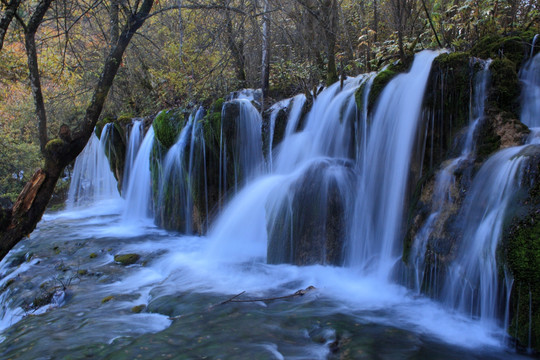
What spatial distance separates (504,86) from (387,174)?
1942 mm

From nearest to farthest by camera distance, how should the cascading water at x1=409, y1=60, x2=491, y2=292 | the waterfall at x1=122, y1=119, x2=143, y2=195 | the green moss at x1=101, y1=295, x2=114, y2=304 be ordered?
the cascading water at x1=409, y1=60, x2=491, y2=292
the green moss at x1=101, y1=295, x2=114, y2=304
the waterfall at x1=122, y1=119, x2=143, y2=195

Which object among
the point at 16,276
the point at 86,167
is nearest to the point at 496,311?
the point at 16,276

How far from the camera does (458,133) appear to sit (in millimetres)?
5203

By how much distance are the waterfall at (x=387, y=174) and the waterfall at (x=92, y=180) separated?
42.5ft

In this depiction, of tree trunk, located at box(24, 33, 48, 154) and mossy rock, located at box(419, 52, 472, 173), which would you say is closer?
tree trunk, located at box(24, 33, 48, 154)

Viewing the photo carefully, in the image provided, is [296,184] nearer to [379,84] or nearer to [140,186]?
[379,84]

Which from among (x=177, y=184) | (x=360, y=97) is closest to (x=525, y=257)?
(x=360, y=97)

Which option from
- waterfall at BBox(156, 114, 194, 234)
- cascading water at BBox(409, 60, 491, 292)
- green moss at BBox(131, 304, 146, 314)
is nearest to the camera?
cascading water at BBox(409, 60, 491, 292)

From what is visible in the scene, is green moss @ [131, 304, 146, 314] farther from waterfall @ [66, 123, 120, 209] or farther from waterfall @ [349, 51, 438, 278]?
waterfall @ [66, 123, 120, 209]

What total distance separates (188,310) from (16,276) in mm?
4277

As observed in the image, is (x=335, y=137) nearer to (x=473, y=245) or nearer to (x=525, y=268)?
(x=473, y=245)

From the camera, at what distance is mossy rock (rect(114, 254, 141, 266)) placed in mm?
7234

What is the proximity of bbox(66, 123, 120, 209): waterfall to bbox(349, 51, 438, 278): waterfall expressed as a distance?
1296 cm

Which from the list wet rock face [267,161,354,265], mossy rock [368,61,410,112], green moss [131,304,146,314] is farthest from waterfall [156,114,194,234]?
mossy rock [368,61,410,112]
